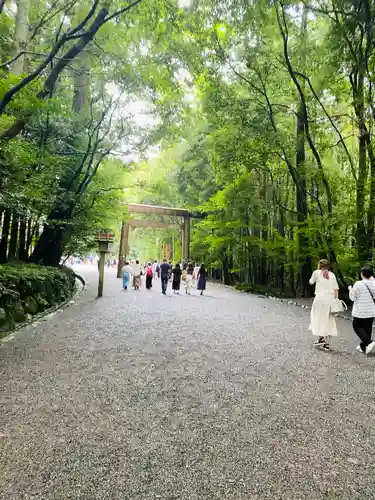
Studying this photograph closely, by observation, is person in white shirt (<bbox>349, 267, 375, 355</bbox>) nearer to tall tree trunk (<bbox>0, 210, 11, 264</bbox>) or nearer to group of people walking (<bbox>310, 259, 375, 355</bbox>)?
group of people walking (<bbox>310, 259, 375, 355</bbox>)

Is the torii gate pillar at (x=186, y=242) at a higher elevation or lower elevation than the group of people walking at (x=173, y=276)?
higher

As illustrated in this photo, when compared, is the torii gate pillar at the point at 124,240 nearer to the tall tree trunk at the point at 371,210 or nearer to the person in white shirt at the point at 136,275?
the person in white shirt at the point at 136,275

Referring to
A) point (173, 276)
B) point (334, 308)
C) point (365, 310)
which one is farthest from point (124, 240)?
point (365, 310)

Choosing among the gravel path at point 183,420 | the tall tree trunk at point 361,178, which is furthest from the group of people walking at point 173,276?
the gravel path at point 183,420

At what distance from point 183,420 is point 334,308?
356 cm

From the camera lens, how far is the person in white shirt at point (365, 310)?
5031 mm

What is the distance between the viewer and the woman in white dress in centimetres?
526

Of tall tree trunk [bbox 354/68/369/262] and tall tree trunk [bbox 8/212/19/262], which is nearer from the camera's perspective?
tall tree trunk [bbox 354/68/369/262]

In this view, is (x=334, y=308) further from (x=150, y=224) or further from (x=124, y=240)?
(x=150, y=224)

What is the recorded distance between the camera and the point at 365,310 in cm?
507

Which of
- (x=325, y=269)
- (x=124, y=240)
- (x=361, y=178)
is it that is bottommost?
(x=325, y=269)

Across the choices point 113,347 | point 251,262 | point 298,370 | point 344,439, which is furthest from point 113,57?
point 251,262

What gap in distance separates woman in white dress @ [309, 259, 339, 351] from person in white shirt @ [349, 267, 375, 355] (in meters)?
0.32

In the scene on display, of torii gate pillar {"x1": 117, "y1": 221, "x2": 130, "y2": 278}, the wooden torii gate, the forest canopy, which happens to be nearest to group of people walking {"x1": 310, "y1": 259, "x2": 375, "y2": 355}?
the forest canopy
